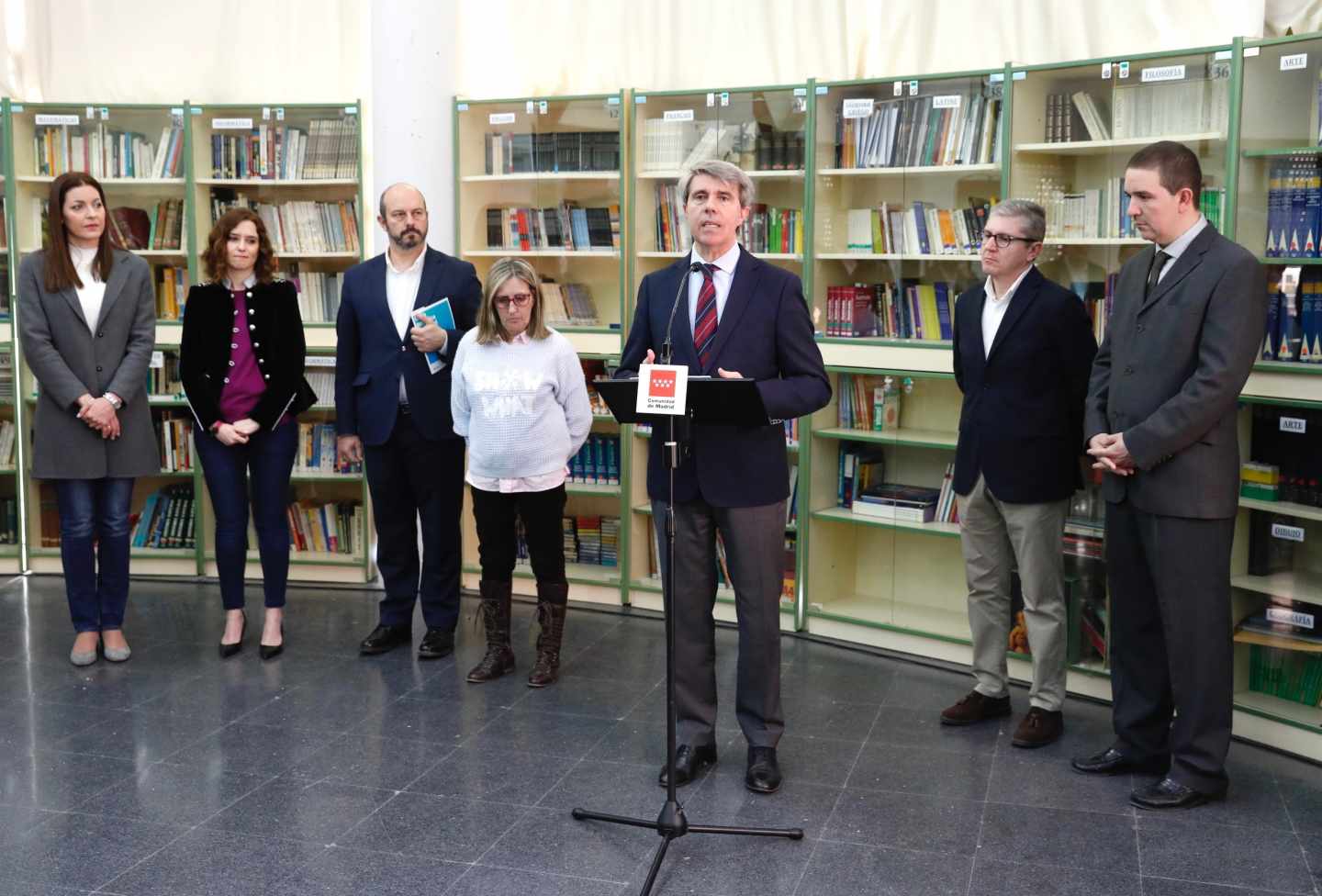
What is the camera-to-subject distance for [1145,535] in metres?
3.86

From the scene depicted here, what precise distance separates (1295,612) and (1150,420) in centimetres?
111

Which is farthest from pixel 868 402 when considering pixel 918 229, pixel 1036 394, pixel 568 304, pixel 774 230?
pixel 568 304

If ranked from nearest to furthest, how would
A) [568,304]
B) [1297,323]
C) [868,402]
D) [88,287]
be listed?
[1297,323], [88,287], [868,402], [568,304]

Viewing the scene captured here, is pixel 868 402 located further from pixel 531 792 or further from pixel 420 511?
pixel 531 792

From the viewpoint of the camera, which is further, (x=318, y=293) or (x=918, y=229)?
(x=318, y=293)

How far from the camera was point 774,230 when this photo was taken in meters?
5.66

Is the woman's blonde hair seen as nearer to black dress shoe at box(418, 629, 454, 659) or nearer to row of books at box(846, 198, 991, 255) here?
black dress shoe at box(418, 629, 454, 659)

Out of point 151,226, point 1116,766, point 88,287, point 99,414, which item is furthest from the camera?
point 151,226

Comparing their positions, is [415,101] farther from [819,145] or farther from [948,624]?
[948,624]

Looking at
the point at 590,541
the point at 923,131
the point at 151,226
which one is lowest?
the point at 590,541

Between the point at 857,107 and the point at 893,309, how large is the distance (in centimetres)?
83

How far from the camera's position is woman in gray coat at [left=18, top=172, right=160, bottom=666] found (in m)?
4.98

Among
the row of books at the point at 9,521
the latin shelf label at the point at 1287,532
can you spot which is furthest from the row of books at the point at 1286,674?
the row of books at the point at 9,521

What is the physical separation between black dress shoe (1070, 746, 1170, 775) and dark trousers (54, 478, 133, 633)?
3.63 meters
